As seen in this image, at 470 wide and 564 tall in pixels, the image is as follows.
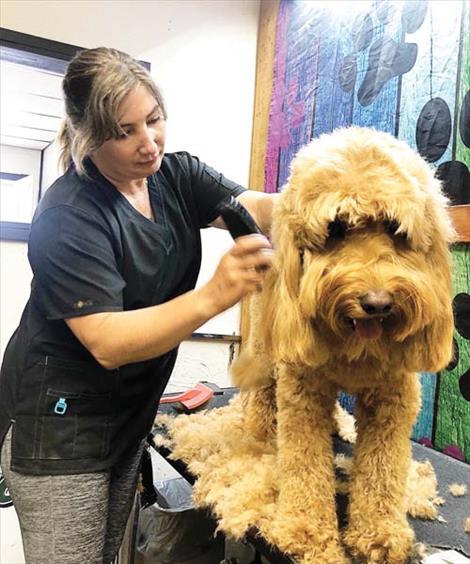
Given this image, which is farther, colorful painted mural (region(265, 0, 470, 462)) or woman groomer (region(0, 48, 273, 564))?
colorful painted mural (region(265, 0, 470, 462))

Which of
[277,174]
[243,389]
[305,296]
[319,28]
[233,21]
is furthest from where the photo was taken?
[233,21]

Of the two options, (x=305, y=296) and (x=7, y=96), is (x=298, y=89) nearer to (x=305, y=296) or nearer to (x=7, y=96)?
(x=7, y=96)

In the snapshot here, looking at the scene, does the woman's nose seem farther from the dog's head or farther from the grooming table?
the grooming table

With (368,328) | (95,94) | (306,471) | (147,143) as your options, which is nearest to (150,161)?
(147,143)

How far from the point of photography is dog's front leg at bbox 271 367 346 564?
0.90 m

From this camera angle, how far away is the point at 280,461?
1022mm

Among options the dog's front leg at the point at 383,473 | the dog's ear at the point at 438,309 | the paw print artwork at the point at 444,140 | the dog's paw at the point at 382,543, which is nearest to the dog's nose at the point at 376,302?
the dog's ear at the point at 438,309

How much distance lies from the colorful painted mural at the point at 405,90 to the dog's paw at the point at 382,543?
67cm

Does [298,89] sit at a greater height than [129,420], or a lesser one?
greater

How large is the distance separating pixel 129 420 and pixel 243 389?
0.32m

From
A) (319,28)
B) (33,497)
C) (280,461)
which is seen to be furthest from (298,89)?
(33,497)

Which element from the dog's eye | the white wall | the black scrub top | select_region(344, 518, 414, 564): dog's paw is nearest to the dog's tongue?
the dog's eye

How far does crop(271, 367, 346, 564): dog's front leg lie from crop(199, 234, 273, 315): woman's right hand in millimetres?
214

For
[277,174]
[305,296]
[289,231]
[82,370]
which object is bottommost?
[82,370]
